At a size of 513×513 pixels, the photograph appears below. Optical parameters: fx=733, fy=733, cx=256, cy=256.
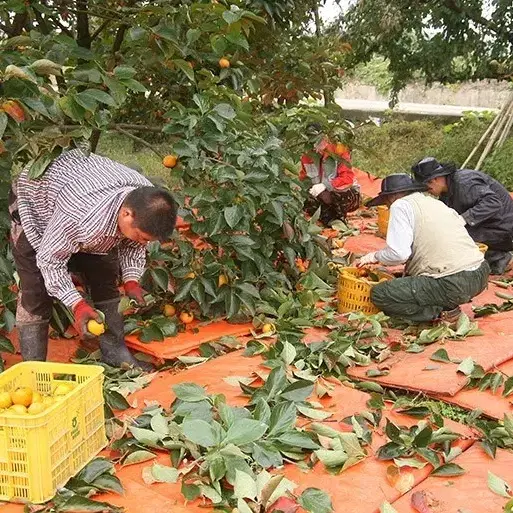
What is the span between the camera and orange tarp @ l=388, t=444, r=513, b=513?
7.40 feet

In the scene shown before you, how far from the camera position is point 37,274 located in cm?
318

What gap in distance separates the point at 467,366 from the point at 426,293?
2.55 feet

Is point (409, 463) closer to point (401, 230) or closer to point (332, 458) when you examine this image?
point (332, 458)

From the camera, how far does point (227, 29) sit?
3.80 metres

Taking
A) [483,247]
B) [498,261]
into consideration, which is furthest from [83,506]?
[498,261]

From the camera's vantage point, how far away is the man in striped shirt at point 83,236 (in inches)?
110

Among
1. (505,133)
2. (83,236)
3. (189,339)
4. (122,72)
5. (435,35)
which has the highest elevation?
(435,35)

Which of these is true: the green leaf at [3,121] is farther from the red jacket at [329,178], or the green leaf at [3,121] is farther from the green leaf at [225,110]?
the red jacket at [329,178]

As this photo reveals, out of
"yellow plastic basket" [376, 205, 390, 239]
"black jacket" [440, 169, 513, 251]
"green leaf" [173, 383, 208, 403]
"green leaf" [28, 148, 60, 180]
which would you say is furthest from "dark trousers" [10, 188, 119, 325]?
"yellow plastic basket" [376, 205, 390, 239]

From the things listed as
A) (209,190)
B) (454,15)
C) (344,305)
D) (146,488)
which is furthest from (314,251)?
(454,15)

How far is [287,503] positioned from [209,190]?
6.27 ft

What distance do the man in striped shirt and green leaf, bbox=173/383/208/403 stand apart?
0.41 metres

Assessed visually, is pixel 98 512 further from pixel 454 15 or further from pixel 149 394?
pixel 454 15

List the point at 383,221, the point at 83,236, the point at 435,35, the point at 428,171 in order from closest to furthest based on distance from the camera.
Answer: the point at 83,236, the point at 428,171, the point at 383,221, the point at 435,35
